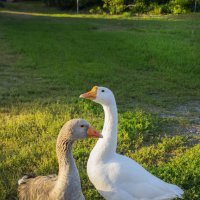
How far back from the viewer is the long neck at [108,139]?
4523 mm

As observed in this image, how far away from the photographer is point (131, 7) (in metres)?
34.7

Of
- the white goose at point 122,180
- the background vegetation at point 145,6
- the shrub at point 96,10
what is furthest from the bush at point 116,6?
the white goose at point 122,180

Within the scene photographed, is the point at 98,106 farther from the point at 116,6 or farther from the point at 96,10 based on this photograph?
the point at 96,10

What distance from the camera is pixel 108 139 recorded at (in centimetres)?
457

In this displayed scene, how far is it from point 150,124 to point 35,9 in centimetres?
3567

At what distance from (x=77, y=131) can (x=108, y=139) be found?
696 millimetres

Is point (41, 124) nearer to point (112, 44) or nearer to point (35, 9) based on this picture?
point (112, 44)

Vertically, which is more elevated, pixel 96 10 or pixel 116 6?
pixel 116 6

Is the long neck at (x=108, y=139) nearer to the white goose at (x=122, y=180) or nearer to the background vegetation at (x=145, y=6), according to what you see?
the white goose at (x=122, y=180)

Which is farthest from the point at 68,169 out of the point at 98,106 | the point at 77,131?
the point at 98,106

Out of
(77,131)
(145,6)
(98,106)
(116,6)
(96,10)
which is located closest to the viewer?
(77,131)

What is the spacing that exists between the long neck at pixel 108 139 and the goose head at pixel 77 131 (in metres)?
0.57

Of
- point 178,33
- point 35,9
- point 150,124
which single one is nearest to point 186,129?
point 150,124

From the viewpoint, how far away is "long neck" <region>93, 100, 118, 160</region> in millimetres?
4523
